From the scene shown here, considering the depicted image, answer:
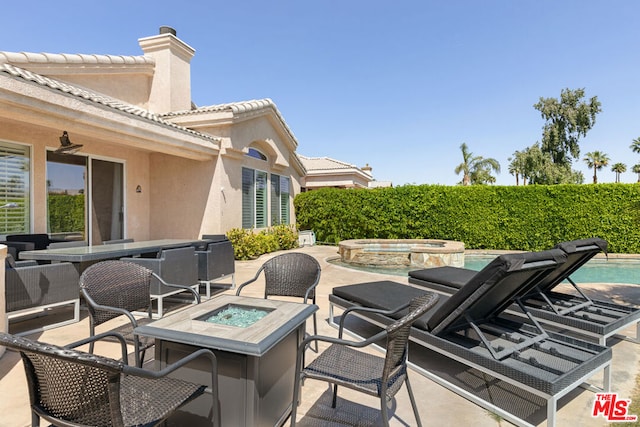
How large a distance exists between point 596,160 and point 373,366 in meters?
70.4

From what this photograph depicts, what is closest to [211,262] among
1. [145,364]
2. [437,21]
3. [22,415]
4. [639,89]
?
[145,364]

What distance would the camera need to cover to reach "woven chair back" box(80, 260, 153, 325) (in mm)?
3648

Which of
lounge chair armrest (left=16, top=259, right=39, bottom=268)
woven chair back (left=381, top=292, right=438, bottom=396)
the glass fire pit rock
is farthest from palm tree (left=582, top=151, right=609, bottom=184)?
lounge chair armrest (left=16, top=259, right=39, bottom=268)

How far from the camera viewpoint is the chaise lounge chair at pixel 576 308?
4.56 m

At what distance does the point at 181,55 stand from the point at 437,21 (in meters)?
12.3

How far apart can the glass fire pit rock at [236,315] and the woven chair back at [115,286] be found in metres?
1.12

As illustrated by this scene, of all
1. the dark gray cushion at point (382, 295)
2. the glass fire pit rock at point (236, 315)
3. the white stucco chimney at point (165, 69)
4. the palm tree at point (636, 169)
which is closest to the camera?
the glass fire pit rock at point (236, 315)

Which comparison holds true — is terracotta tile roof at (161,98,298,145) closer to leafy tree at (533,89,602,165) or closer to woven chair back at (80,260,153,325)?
woven chair back at (80,260,153,325)

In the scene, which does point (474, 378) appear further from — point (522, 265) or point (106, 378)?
point (106, 378)

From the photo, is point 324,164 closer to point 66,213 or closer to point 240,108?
point 240,108

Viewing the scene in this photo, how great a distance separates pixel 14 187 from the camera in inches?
349

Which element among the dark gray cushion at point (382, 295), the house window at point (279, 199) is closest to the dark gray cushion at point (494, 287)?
the dark gray cushion at point (382, 295)

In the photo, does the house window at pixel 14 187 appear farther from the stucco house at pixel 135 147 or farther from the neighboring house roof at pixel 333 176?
the neighboring house roof at pixel 333 176

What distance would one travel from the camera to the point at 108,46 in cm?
1739
